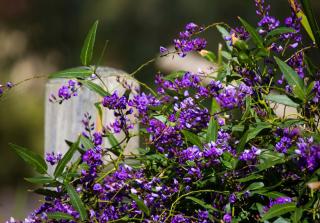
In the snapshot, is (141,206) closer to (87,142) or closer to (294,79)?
(87,142)

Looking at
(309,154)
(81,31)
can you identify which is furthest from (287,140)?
(81,31)

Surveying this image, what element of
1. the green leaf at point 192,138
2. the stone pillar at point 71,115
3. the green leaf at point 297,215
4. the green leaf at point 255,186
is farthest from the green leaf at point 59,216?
the stone pillar at point 71,115

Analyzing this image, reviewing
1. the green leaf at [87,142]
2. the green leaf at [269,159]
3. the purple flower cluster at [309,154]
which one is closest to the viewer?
the purple flower cluster at [309,154]

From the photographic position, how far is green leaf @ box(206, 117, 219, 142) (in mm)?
1909

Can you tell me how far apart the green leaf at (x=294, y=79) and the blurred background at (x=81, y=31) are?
5210 mm

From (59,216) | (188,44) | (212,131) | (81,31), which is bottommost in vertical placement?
(59,216)

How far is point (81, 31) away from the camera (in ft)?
24.4

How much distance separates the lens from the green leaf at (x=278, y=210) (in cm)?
170

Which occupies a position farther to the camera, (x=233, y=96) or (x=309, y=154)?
(x=233, y=96)

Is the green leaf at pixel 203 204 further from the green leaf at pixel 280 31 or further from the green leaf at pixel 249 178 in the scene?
the green leaf at pixel 280 31

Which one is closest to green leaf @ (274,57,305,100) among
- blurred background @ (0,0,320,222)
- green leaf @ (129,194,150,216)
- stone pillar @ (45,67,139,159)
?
green leaf @ (129,194,150,216)

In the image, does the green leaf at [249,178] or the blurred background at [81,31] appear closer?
the green leaf at [249,178]

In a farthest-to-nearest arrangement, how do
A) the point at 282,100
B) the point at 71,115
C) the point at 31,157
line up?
1. the point at 71,115
2. the point at 31,157
3. the point at 282,100

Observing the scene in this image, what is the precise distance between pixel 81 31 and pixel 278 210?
592 cm
